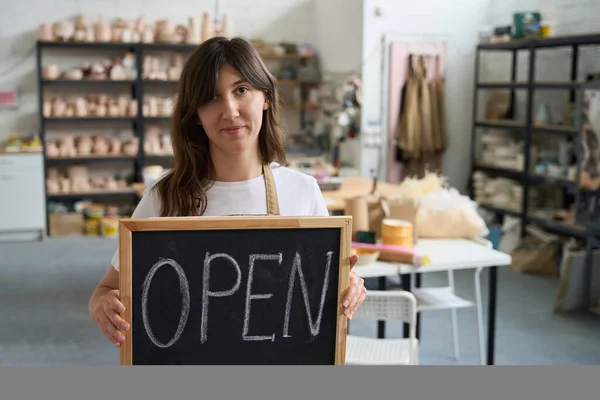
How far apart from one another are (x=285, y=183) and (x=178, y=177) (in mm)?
247

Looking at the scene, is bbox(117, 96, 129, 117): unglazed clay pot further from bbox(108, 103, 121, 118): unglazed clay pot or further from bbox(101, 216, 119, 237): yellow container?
bbox(101, 216, 119, 237): yellow container

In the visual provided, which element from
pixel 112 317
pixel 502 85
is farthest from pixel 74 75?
pixel 112 317

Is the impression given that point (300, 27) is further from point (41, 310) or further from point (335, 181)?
point (41, 310)

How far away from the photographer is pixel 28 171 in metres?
6.71

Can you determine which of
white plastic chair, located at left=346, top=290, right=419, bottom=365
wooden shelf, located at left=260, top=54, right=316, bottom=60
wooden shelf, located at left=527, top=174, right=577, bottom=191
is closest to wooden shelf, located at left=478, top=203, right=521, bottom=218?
wooden shelf, located at left=527, top=174, right=577, bottom=191

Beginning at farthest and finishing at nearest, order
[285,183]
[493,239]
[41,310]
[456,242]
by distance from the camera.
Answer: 1. [493,239]
2. [41,310]
3. [456,242]
4. [285,183]

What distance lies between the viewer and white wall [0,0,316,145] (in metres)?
7.04

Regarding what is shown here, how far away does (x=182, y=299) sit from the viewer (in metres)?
1.17

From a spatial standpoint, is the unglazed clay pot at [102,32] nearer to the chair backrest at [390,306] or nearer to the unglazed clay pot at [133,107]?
the unglazed clay pot at [133,107]

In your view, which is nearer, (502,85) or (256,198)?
(256,198)

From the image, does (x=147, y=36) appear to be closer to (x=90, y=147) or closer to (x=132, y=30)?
(x=132, y=30)

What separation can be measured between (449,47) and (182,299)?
6.18 meters

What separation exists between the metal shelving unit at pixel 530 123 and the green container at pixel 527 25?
0.09 m

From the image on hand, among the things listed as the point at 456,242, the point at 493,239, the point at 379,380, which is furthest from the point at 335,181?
the point at 379,380
